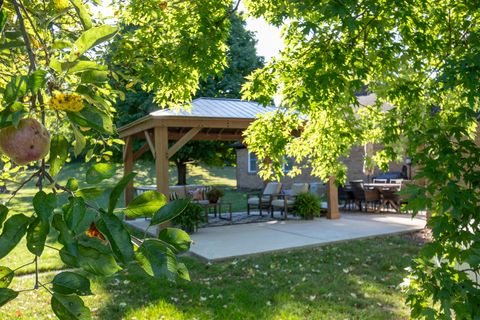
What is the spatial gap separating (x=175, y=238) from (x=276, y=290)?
4699 millimetres

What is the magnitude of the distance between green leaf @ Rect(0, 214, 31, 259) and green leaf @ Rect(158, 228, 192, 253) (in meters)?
0.27

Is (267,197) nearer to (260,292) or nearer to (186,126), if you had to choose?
(186,126)

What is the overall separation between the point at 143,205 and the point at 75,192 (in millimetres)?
140

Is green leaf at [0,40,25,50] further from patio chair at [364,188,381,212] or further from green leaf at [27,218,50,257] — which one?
patio chair at [364,188,381,212]

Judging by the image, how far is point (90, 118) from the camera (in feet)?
3.05

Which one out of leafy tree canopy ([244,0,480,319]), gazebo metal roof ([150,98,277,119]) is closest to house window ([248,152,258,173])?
gazebo metal roof ([150,98,277,119])

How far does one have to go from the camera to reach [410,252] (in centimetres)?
750

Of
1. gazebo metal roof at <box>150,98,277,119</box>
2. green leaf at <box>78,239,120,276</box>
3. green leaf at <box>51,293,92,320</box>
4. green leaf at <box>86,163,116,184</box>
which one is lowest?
green leaf at <box>51,293,92,320</box>

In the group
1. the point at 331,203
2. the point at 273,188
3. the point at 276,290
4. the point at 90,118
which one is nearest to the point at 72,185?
the point at 90,118

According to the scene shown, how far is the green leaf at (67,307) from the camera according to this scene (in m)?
0.86

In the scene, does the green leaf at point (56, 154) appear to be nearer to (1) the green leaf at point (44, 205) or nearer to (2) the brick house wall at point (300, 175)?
(1) the green leaf at point (44, 205)

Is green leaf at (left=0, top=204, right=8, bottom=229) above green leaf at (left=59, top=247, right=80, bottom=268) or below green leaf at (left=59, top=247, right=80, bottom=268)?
above

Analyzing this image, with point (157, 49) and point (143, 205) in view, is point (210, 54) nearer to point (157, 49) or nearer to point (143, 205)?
point (157, 49)

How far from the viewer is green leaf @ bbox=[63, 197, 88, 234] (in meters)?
0.76
